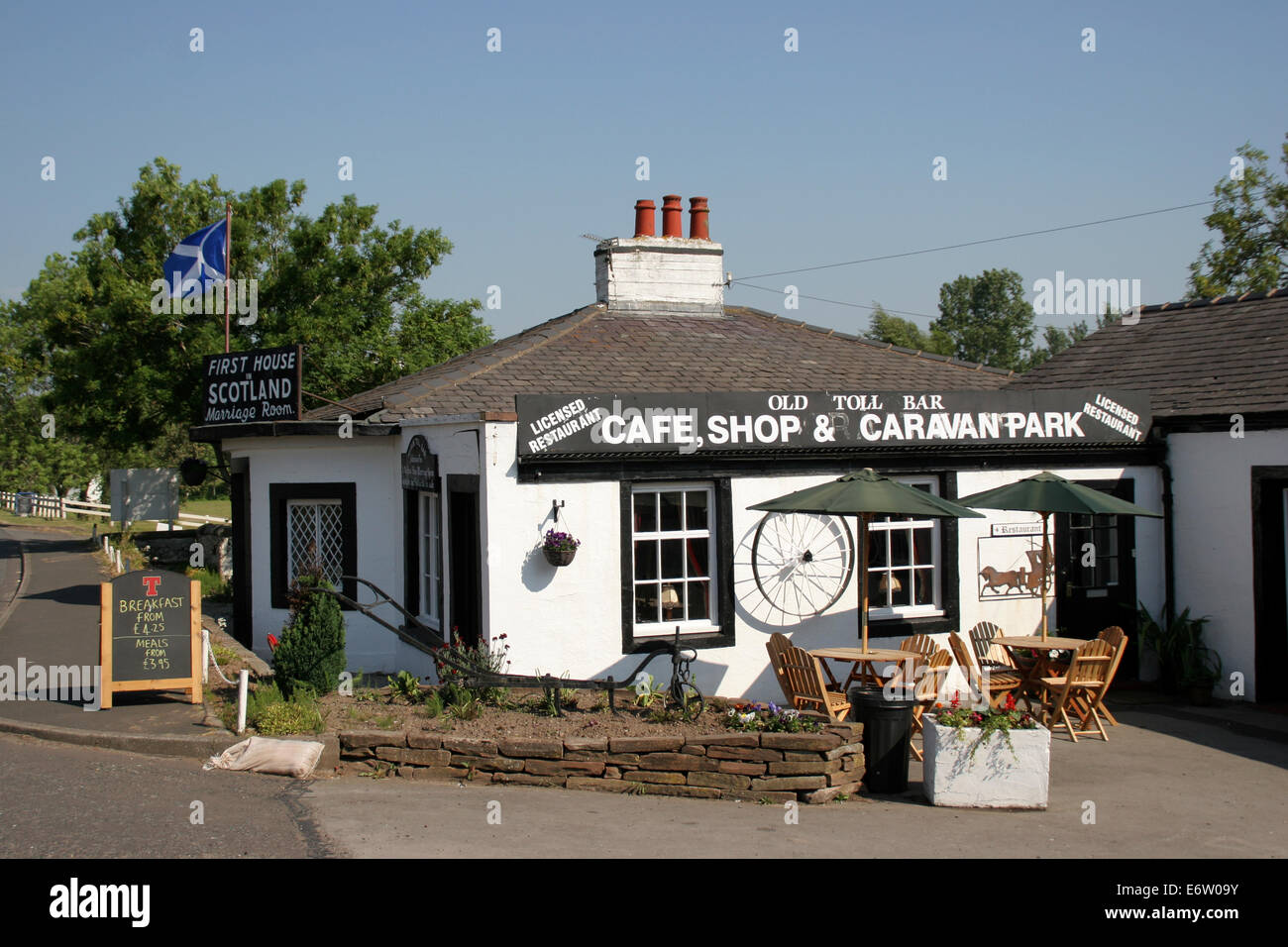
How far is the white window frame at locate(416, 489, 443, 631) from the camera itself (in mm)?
12219

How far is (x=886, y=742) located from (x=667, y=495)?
3586 mm

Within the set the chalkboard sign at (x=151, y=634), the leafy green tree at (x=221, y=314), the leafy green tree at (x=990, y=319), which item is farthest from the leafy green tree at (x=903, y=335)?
the chalkboard sign at (x=151, y=634)

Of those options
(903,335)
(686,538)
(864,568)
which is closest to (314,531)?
(686,538)

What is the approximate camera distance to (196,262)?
1955 cm

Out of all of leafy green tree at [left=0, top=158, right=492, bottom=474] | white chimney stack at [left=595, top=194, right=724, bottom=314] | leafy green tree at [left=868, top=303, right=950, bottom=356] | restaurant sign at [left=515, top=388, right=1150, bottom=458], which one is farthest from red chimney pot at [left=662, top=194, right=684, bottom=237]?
leafy green tree at [left=868, top=303, right=950, bottom=356]

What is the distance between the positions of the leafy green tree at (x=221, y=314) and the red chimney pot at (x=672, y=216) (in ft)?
47.8

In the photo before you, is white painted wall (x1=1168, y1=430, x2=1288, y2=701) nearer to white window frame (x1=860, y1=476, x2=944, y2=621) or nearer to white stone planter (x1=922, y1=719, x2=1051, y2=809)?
white window frame (x1=860, y1=476, x2=944, y2=621)

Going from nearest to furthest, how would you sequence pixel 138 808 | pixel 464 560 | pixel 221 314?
pixel 138 808 → pixel 464 560 → pixel 221 314

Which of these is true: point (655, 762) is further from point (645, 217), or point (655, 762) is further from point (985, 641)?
point (645, 217)

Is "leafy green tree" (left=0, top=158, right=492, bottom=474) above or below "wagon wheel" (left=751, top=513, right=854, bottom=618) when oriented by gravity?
above

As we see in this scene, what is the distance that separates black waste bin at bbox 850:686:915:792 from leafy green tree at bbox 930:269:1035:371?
6894cm

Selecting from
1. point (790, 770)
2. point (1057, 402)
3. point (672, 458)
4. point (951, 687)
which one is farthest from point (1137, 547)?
point (790, 770)

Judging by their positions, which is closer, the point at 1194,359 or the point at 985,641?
the point at 985,641

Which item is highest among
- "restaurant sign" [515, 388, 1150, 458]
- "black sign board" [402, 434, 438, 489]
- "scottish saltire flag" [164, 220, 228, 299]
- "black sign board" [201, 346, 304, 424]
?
"scottish saltire flag" [164, 220, 228, 299]
